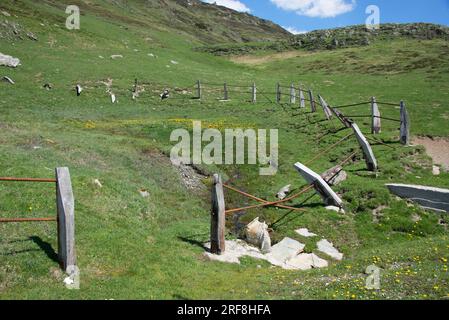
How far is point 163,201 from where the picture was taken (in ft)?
68.2

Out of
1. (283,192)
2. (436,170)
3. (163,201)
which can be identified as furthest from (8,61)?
(436,170)

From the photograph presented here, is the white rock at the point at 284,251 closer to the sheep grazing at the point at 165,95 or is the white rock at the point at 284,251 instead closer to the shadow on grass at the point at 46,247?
the shadow on grass at the point at 46,247

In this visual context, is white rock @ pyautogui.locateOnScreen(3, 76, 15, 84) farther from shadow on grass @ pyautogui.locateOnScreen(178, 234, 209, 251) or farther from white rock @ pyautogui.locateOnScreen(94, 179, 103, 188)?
shadow on grass @ pyautogui.locateOnScreen(178, 234, 209, 251)

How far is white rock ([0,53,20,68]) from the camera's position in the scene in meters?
47.0

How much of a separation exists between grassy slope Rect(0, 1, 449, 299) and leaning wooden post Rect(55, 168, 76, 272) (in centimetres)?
53

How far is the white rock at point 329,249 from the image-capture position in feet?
54.3

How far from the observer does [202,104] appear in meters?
45.8

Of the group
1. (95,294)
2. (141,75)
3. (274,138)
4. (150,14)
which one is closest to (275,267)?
(95,294)

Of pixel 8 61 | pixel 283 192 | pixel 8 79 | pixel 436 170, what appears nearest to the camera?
pixel 283 192

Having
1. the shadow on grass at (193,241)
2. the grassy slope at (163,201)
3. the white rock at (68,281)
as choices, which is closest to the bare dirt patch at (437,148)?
the grassy slope at (163,201)

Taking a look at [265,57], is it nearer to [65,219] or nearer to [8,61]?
[8,61]

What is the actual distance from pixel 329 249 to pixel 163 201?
8.64 m

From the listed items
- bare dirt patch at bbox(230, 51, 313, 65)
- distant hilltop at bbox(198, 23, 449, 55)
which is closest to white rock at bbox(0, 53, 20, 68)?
bare dirt patch at bbox(230, 51, 313, 65)
